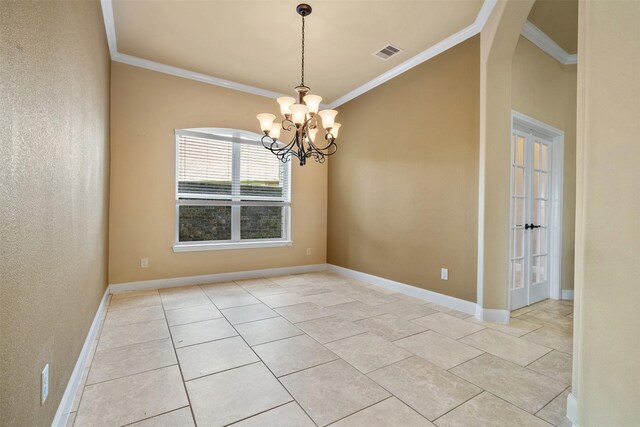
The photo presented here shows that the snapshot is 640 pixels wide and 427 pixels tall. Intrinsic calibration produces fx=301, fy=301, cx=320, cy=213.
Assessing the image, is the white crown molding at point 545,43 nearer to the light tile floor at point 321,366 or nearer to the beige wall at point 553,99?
the beige wall at point 553,99

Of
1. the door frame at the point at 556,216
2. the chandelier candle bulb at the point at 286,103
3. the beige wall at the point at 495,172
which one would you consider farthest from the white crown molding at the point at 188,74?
the door frame at the point at 556,216

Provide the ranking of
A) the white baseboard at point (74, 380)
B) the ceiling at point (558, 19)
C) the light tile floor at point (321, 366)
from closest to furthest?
the white baseboard at point (74, 380), the light tile floor at point (321, 366), the ceiling at point (558, 19)

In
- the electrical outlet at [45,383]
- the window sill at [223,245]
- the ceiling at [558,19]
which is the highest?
the ceiling at [558,19]

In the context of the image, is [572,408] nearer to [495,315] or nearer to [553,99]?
[495,315]

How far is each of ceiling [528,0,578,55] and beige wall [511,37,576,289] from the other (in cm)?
18

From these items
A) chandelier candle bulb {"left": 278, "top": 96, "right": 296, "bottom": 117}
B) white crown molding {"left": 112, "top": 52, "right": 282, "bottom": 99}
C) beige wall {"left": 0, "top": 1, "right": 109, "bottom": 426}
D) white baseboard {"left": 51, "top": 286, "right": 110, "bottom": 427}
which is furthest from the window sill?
chandelier candle bulb {"left": 278, "top": 96, "right": 296, "bottom": 117}

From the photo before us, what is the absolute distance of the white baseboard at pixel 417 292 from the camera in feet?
10.9

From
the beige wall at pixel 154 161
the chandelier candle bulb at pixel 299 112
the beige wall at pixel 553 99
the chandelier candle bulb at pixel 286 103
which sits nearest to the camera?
the chandelier candle bulb at pixel 299 112

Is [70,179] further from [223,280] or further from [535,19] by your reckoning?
[535,19]

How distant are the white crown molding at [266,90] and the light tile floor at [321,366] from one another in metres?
3.00

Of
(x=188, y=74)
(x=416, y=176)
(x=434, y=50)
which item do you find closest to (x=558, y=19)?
(x=434, y=50)

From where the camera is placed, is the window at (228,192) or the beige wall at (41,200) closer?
the beige wall at (41,200)

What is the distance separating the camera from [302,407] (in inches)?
66.5

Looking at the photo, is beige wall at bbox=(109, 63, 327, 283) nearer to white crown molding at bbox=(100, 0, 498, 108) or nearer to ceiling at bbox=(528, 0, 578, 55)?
white crown molding at bbox=(100, 0, 498, 108)
